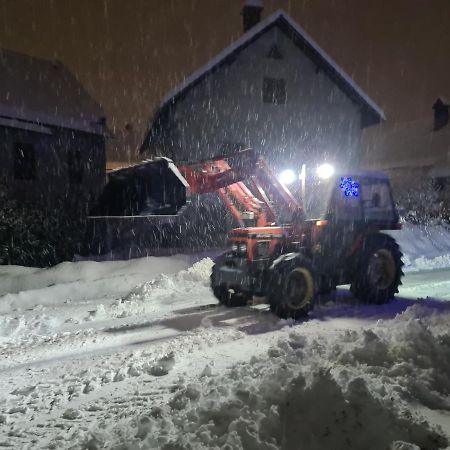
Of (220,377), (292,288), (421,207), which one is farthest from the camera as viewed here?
(421,207)

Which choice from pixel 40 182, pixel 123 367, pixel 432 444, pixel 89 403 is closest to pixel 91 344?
pixel 123 367

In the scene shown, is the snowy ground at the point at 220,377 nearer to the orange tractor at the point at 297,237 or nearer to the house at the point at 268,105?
the orange tractor at the point at 297,237

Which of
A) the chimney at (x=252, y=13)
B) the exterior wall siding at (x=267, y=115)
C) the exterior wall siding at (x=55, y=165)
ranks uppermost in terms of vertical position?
the chimney at (x=252, y=13)

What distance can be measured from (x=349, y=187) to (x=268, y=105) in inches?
506

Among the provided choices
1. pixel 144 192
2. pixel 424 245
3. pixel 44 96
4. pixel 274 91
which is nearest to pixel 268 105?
pixel 274 91

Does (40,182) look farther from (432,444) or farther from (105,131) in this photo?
(432,444)

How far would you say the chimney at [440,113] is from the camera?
31.2m

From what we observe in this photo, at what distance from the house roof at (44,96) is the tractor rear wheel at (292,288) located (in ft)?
43.5

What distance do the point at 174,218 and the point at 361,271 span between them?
33.0 ft

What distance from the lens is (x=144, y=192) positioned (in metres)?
11.6

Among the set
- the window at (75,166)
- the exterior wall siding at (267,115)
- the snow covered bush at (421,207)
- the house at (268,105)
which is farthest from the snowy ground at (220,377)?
the window at (75,166)

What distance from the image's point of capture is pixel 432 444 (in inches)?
128

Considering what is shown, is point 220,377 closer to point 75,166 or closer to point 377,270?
point 377,270

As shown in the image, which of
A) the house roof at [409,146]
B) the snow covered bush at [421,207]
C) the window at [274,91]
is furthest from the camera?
the house roof at [409,146]
